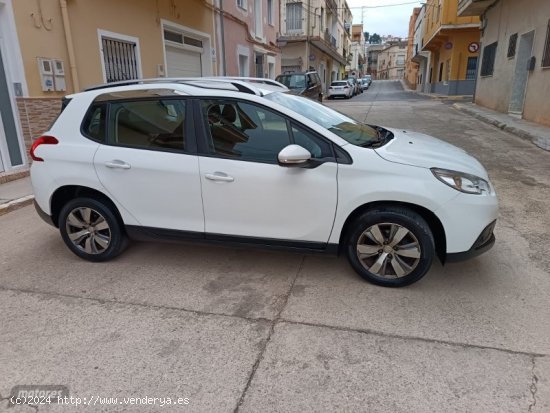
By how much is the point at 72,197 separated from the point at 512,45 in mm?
15898

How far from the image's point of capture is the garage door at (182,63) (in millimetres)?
11305

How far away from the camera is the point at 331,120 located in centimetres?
383

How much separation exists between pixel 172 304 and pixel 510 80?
50.8 feet

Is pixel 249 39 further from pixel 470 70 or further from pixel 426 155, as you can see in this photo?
pixel 470 70

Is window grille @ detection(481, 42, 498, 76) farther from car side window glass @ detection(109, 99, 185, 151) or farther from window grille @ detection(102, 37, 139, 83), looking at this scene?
car side window glass @ detection(109, 99, 185, 151)

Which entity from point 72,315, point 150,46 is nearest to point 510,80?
point 150,46

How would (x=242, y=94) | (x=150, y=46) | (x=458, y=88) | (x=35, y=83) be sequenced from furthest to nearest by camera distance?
(x=458, y=88) → (x=150, y=46) → (x=35, y=83) → (x=242, y=94)

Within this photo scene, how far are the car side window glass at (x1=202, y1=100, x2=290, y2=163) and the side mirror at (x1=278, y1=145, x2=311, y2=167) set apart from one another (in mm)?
196

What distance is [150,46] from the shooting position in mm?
9891

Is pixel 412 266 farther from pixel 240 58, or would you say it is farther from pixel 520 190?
pixel 240 58

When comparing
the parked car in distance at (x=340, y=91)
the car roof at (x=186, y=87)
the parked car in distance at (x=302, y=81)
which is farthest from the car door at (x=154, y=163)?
the parked car in distance at (x=340, y=91)

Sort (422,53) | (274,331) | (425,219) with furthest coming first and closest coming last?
(422,53)
(425,219)
(274,331)

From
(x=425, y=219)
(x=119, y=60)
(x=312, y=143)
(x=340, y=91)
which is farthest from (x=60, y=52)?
(x=340, y=91)

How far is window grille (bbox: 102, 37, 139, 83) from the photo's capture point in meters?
8.59
